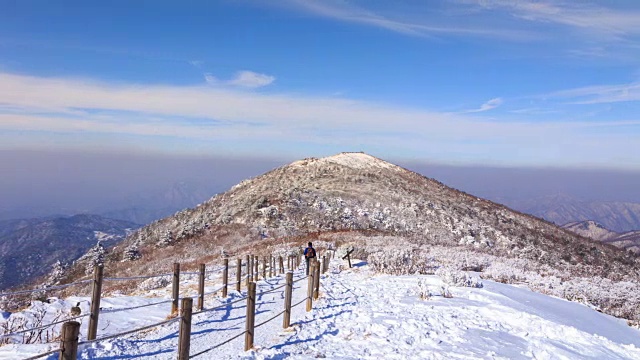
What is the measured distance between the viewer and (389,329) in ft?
Answer: 39.0

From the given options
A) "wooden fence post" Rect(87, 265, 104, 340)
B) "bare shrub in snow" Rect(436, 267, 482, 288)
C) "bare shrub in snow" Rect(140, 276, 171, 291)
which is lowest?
"bare shrub in snow" Rect(140, 276, 171, 291)

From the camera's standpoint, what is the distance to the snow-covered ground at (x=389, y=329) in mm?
10086

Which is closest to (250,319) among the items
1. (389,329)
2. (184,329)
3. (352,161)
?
(184,329)

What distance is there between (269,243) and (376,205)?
57.8 ft

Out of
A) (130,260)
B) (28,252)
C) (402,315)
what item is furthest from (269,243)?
(28,252)

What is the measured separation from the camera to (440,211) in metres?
52.4

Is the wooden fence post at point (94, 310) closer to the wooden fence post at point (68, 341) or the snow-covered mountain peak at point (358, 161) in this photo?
the wooden fence post at point (68, 341)

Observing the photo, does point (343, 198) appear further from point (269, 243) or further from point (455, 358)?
point (455, 358)

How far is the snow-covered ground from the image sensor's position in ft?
33.1

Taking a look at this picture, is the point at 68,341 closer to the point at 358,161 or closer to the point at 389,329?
the point at 389,329

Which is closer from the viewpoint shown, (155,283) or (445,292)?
(445,292)

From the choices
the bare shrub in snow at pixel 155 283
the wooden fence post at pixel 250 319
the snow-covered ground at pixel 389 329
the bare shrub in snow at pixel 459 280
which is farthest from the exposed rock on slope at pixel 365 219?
the wooden fence post at pixel 250 319

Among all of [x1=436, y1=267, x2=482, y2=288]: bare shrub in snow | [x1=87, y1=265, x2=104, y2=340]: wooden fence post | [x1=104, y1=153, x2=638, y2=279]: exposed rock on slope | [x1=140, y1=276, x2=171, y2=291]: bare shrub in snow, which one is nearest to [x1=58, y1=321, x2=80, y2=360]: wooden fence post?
[x1=87, y1=265, x2=104, y2=340]: wooden fence post

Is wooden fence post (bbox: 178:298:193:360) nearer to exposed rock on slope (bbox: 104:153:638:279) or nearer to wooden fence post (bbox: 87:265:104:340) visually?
wooden fence post (bbox: 87:265:104:340)
